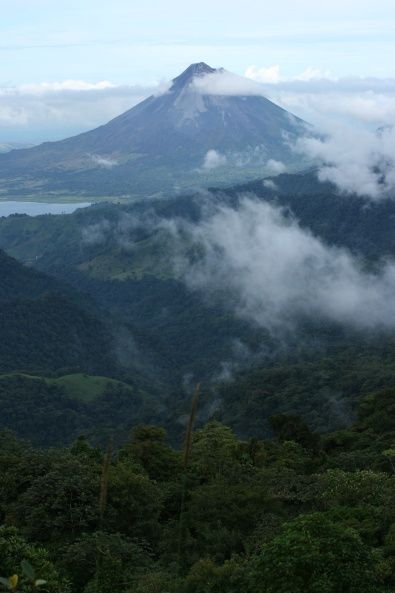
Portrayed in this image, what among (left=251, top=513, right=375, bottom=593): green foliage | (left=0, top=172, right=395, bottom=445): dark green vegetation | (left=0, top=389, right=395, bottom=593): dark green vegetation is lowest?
(left=0, top=172, right=395, bottom=445): dark green vegetation

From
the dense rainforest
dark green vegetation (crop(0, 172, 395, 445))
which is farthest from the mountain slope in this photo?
the dense rainforest

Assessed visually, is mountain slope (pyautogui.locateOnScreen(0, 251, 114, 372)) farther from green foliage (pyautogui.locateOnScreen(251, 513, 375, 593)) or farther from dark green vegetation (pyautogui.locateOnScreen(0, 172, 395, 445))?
green foliage (pyautogui.locateOnScreen(251, 513, 375, 593))

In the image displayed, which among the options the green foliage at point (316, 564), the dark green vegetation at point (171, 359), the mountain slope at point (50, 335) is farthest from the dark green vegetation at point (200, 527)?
the mountain slope at point (50, 335)

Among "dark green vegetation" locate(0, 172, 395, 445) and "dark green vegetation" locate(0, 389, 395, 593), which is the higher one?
"dark green vegetation" locate(0, 389, 395, 593)

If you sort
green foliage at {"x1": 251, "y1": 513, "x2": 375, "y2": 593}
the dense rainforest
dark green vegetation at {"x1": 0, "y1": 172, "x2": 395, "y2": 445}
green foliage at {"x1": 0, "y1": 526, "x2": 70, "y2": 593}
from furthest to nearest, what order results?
dark green vegetation at {"x1": 0, "y1": 172, "x2": 395, "y2": 445} → green foliage at {"x1": 0, "y1": 526, "x2": 70, "y2": 593} → the dense rainforest → green foliage at {"x1": 251, "y1": 513, "x2": 375, "y2": 593}

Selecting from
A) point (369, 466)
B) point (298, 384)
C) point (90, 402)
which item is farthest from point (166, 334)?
point (369, 466)

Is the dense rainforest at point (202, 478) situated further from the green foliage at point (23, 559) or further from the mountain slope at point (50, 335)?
the mountain slope at point (50, 335)

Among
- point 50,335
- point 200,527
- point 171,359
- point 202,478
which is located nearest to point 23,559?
point 200,527

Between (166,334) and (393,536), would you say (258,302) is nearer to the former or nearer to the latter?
(166,334)
